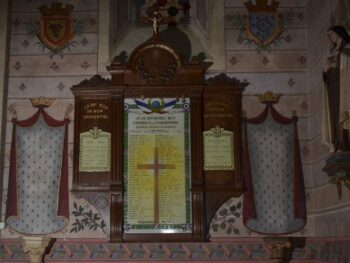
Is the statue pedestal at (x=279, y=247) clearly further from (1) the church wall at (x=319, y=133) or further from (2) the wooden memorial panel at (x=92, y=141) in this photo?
(2) the wooden memorial panel at (x=92, y=141)

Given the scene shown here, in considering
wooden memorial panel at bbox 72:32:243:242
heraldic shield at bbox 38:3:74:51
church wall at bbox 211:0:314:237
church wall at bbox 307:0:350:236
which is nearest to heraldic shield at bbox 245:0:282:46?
church wall at bbox 211:0:314:237

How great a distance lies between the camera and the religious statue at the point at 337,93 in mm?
5238

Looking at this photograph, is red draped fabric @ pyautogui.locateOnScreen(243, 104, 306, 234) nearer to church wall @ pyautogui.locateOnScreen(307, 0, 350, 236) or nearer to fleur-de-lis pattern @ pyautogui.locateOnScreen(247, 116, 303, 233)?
fleur-de-lis pattern @ pyautogui.locateOnScreen(247, 116, 303, 233)

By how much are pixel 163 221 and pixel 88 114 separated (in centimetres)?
163

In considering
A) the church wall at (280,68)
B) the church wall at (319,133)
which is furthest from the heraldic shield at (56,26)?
the church wall at (319,133)

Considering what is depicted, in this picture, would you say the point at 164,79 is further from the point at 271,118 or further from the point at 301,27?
the point at 301,27

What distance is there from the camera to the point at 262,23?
7.48 metres

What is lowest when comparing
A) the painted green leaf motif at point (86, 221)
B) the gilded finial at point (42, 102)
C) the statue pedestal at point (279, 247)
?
the statue pedestal at point (279, 247)

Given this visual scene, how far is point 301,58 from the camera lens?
7.38 meters

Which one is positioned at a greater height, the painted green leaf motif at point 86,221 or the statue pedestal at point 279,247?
the painted green leaf motif at point 86,221

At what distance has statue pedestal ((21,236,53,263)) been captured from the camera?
21.5ft

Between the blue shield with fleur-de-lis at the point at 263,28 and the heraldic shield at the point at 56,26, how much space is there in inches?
91.2

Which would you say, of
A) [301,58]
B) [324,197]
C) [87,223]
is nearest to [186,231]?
[87,223]

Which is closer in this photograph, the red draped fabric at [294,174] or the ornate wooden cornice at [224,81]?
the red draped fabric at [294,174]
